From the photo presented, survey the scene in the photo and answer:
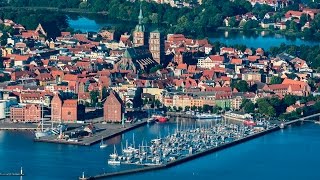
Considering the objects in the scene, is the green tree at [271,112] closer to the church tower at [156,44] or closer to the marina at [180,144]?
the marina at [180,144]

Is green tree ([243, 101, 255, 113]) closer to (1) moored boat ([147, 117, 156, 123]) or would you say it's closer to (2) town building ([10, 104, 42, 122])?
(1) moored boat ([147, 117, 156, 123])

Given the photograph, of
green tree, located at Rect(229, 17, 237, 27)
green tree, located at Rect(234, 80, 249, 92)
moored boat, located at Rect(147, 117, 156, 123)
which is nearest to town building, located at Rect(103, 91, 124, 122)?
moored boat, located at Rect(147, 117, 156, 123)

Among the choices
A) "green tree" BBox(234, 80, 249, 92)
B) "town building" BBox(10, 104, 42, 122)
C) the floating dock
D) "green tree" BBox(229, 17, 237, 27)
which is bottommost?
the floating dock

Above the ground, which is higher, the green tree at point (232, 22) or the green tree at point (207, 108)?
the green tree at point (232, 22)

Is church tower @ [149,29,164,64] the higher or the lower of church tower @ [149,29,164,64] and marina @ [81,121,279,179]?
the higher

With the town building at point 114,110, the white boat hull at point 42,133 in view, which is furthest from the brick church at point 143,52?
the white boat hull at point 42,133

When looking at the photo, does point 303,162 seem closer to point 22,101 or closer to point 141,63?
point 22,101

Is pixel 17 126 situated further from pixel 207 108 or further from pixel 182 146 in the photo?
pixel 207 108

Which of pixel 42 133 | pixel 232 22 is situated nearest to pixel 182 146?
pixel 42 133
